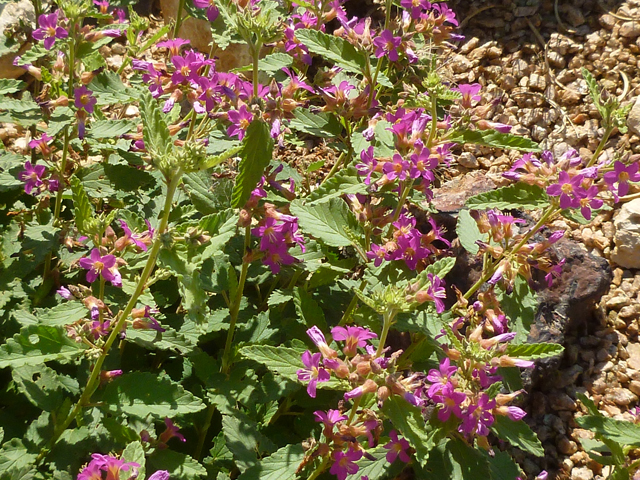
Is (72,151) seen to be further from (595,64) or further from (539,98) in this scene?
(595,64)

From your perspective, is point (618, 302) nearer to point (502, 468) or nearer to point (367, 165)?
point (502, 468)

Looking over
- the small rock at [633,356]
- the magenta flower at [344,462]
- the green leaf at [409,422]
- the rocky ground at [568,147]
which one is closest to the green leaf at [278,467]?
the magenta flower at [344,462]

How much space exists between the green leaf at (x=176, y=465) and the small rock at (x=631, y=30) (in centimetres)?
414

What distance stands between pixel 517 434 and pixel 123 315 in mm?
1458

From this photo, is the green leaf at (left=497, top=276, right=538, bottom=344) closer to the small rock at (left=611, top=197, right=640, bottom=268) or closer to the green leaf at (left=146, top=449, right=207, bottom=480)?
the green leaf at (left=146, top=449, right=207, bottom=480)

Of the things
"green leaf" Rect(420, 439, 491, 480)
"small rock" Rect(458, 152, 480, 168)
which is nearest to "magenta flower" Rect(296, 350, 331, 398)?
"green leaf" Rect(420, 439, 491, 480)

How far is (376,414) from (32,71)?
89.2 inches

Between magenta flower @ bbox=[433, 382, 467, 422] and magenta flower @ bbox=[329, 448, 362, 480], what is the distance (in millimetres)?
323

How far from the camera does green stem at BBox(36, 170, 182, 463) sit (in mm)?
1789

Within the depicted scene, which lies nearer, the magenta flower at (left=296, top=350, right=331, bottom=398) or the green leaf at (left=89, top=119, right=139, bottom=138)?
the magenta flower at (left=296, top=350, right=331, bottom=398)

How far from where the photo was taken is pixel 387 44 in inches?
101

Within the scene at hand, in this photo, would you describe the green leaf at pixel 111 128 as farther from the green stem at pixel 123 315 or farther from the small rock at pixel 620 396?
the small rock at pixel 620 396

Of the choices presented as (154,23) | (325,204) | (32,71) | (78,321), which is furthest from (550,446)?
(154,23)

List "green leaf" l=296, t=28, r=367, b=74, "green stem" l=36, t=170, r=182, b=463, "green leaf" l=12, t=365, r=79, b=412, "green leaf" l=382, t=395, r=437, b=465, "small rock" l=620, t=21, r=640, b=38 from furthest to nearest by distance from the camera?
"small rock" l=620, t=21, r=640, b=38 → "green leaf" l=296, t=28, r=367, b=74 → "green leaf" l=12, t=365, r=79, b=412 → "green leaf" l=382, t=395, r=437, b=465 → "green stem" l=36, t=170, r=182, b=463
